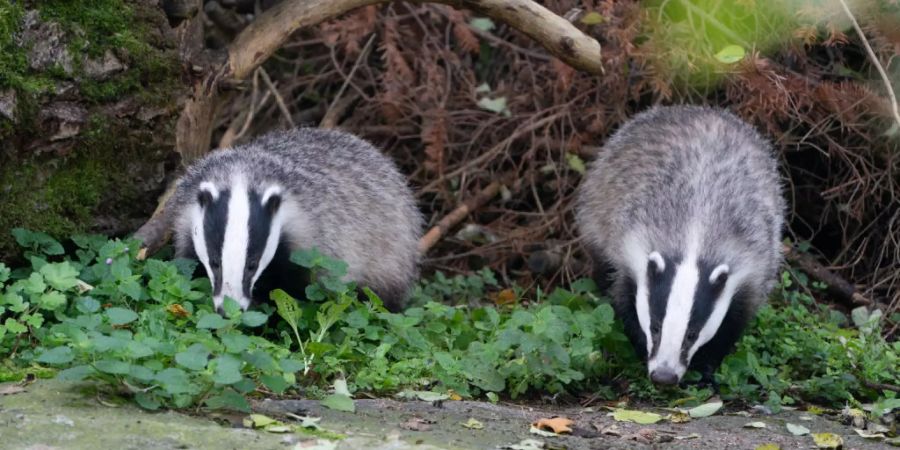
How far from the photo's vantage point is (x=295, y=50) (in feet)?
27.2

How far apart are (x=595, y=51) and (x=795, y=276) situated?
6.16 feet

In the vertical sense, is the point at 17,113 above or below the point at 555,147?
above

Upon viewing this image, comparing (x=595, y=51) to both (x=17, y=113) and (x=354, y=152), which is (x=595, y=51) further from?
(x=17, y=113)

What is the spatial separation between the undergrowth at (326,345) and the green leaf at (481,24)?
253cm

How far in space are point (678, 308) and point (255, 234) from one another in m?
1.82

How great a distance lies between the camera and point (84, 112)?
5.15m

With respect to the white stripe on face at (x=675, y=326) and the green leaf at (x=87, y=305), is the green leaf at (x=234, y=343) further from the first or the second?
the white stripe on face at (x=675, y=326)

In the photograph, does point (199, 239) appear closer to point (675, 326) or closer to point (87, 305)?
point (87, 305)

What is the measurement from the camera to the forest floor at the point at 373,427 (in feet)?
11.3

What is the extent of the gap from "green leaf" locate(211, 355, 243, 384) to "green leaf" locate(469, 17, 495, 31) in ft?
15.2

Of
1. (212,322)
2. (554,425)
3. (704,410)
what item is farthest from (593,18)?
(212,322)

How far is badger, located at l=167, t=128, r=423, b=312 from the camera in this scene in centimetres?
496

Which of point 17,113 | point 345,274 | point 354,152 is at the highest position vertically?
point 17,113

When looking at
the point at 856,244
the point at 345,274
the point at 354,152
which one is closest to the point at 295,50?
the point at 354,152
